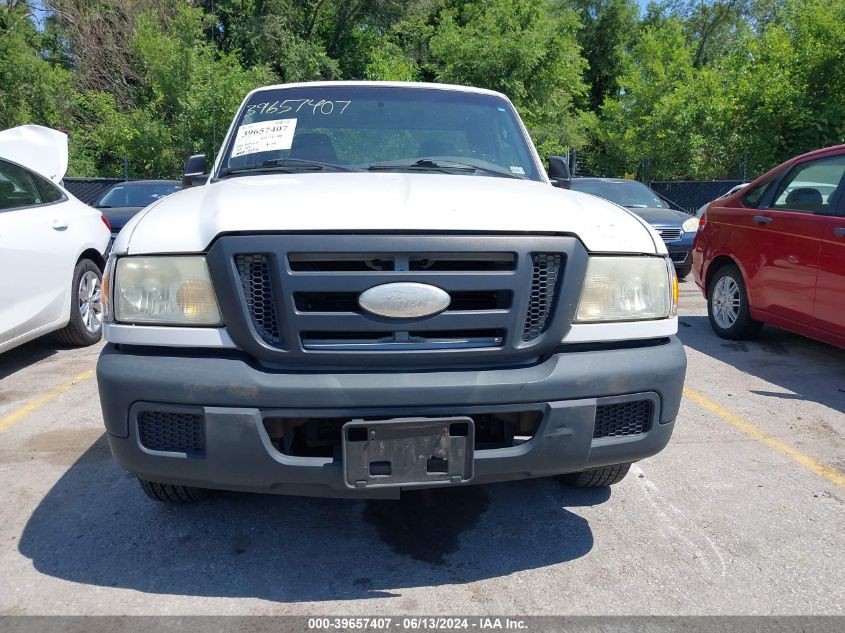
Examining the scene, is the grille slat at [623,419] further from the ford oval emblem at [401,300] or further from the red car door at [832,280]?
the red car door at [832,280]

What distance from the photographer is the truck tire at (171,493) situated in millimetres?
2949

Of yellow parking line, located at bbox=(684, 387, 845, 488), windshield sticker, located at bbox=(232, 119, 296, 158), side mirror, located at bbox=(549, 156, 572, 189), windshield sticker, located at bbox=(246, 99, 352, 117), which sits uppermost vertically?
windshield sticker, located at bbox=(246, 99, 352, 117)

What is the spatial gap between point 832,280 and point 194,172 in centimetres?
434

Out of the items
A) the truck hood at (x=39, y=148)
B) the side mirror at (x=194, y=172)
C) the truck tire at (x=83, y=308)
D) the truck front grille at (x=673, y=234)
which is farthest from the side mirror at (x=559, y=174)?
the truck front grille at (x=673, y=234)

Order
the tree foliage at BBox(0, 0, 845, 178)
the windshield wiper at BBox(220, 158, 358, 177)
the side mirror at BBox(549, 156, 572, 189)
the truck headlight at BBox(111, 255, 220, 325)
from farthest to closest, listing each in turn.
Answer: the tree foliage at BBox(0, 0, 845, 178)
the side mirror at BBox(549, 156, 572, 189)
the windshield wiper at BBox(220, 158, 358, 177)
the truck headlight at BBox(111, 255, 220, 325)

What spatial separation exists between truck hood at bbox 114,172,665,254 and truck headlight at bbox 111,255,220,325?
0.05 m

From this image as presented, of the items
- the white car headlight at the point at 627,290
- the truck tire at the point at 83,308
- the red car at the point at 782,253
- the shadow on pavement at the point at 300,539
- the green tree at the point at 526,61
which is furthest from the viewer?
the green tree at the point at 526,61

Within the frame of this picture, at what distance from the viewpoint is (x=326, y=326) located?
89.5 inches

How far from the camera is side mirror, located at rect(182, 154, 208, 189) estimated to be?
3824 mm

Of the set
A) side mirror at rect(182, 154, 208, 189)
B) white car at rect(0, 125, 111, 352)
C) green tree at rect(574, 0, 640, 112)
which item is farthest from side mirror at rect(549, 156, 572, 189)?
green tree at rect(574, 0, 640, 112)

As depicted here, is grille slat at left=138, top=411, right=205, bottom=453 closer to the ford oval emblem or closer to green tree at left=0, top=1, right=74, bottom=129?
the ford oval emblem

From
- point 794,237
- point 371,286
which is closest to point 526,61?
point 794,237

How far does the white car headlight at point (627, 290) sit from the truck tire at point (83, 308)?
4.66 meters

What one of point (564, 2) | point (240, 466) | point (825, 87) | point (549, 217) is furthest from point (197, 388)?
point (564, 2)
